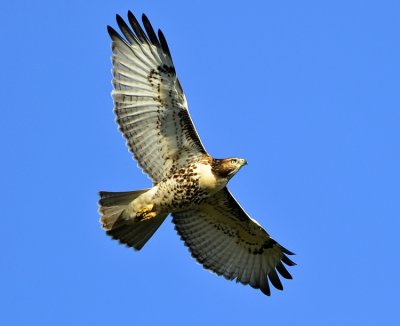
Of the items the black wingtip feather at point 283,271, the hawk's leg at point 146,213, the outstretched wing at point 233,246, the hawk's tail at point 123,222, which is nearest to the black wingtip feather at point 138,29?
the hawk's tail at point 123,222

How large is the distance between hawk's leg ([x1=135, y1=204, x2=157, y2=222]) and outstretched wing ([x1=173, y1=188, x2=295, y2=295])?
3.68 feet

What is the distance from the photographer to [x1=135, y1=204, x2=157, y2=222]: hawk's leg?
51.6 feet

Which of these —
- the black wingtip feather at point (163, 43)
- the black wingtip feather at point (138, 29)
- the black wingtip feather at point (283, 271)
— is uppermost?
the black wingtip feather at point (138, 29)

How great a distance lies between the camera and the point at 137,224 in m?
16.2

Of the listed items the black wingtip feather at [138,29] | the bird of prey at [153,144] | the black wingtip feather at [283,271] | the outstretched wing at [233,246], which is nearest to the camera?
the bird of prey at [153,144]

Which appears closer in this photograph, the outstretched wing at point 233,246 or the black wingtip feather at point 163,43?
the black wingtip feather at point 163,43

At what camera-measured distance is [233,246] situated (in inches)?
677

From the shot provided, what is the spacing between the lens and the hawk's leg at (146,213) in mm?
15742

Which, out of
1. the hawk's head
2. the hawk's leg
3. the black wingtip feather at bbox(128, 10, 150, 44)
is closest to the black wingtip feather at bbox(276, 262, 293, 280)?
the hawk's head

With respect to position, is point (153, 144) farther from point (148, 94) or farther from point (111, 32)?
point (111, 32)

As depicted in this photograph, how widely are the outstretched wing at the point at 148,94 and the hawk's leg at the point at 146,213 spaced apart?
58 centimetres

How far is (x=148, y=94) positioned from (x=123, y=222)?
79.4 inches

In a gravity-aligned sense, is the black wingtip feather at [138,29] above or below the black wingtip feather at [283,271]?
above

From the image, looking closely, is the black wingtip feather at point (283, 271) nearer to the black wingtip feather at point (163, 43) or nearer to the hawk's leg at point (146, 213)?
the hawk's leg at point (146, 213)
